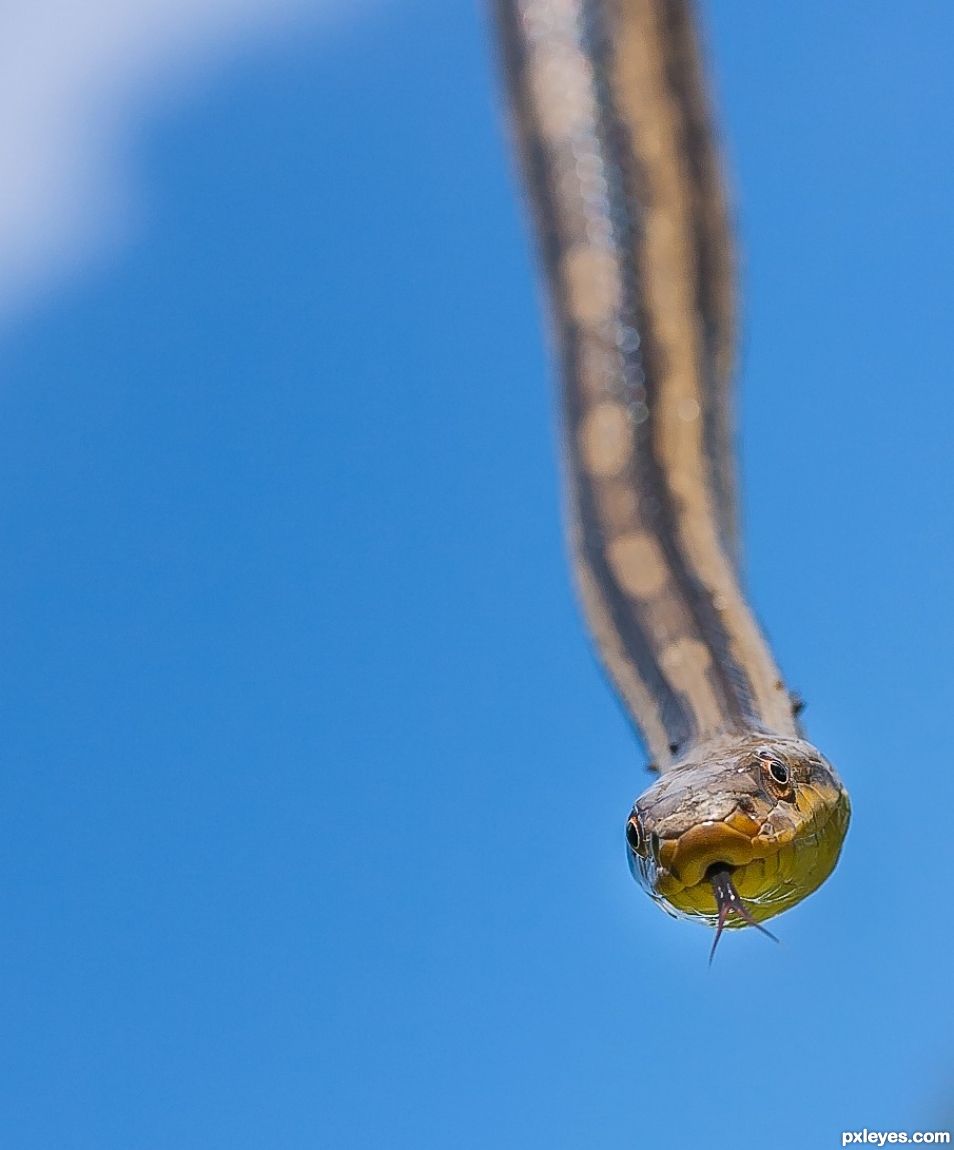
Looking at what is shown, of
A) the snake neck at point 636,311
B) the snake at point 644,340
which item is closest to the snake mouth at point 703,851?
the snake at point 644,340

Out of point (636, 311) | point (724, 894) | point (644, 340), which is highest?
point (636, 311)

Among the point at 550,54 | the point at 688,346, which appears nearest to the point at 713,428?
the point at 688,346

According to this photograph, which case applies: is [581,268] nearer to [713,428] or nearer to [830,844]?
[713,428]

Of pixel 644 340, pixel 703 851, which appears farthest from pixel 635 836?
pixel 644 340

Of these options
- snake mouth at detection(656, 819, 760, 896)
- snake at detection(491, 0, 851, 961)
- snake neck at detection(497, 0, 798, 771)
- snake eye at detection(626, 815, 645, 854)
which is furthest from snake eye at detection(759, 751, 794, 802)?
snake neck at detection(497, 0, 798, 771)

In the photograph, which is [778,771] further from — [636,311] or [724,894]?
[636,311]

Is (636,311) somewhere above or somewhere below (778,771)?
above
